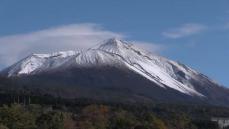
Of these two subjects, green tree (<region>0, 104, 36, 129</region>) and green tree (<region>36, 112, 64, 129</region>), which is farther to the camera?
green tree (<region>36, 112, 64, 129</region>)

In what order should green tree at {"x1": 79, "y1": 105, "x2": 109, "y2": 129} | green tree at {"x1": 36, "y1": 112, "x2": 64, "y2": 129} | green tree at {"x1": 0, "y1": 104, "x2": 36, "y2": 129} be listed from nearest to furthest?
1. green tree at {"x1": 0, "y1": 104, "x2": 36, "y2": 129}
2. green tree at {"x1": 36, "y1": 112, "x2": 64, "y2": 129}
3. green tree at {"x1": 79, "y1": 105, "x2": 109, "y2": 129}

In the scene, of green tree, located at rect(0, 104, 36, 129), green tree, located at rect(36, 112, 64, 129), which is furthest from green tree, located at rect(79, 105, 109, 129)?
green tree, located at rect(0, 104, 36, 129)

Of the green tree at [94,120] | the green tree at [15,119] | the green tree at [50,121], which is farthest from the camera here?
the green tree at [94,120]

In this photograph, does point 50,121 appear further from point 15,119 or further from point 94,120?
point 94,120

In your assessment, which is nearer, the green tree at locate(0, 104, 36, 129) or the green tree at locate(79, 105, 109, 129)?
the green tree at locate(0, 104, 36, 129)

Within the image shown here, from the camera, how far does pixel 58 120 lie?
347 feet

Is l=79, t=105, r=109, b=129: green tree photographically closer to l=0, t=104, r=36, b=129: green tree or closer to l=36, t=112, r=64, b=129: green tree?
l=36, t=112, r=64, b=129: green tree

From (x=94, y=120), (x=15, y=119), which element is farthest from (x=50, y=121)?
(x=94, y=120)

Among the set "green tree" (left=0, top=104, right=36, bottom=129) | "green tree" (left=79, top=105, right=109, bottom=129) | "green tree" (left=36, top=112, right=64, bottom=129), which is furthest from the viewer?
"green tree" (left=79, top=105, right=109, bottom=129)

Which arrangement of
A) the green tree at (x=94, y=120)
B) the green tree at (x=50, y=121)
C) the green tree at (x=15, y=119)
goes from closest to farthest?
1. the green tree at (x=15, y=119)
2. the green tree at (x=50, y=121)
3. the green tree at (x=94, y=120)

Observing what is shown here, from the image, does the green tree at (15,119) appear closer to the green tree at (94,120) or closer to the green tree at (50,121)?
the green tree at (50,121)

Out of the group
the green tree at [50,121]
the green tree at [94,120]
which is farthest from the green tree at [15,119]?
the green tree at [94,120]

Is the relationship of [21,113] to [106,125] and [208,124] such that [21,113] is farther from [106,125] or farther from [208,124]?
[208,124]

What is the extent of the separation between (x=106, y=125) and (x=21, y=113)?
21.8 metres
